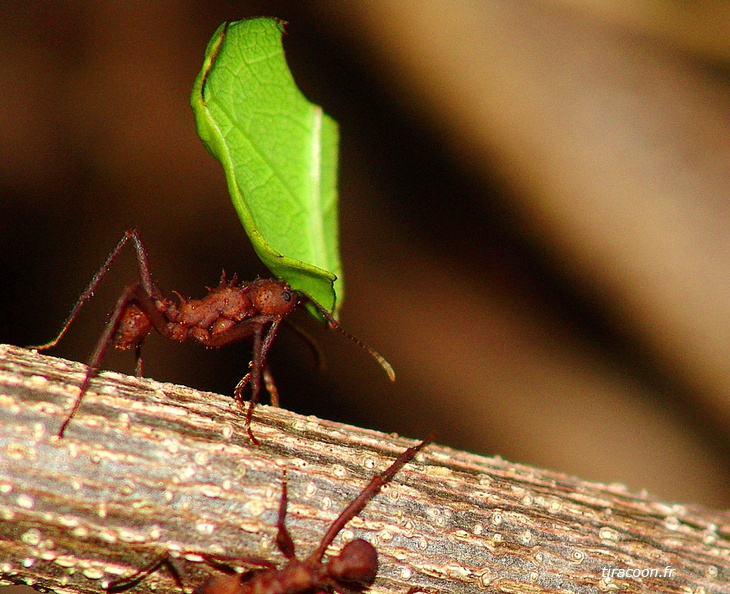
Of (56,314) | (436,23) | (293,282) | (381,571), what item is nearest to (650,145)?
(436,23)

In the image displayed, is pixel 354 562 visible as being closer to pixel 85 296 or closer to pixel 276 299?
pixel 276 299

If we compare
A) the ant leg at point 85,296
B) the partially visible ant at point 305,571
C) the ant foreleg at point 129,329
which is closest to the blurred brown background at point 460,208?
the ant foreleg at point 129,329

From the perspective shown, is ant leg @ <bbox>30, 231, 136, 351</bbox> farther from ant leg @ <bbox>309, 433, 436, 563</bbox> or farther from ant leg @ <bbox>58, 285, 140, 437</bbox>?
ant leg @ <bbox>309, 433, 436, 563</bbox>

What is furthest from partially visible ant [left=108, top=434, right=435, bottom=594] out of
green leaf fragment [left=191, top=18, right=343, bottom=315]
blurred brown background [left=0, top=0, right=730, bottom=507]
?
blurred brown background [left=0, top=0, right=730, bottom=507]

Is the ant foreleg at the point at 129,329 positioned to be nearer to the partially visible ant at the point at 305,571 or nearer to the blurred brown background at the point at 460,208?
the partially visible ant at the point at 305,571

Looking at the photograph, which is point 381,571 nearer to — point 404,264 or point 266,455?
point 266,455

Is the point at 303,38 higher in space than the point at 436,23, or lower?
higher
